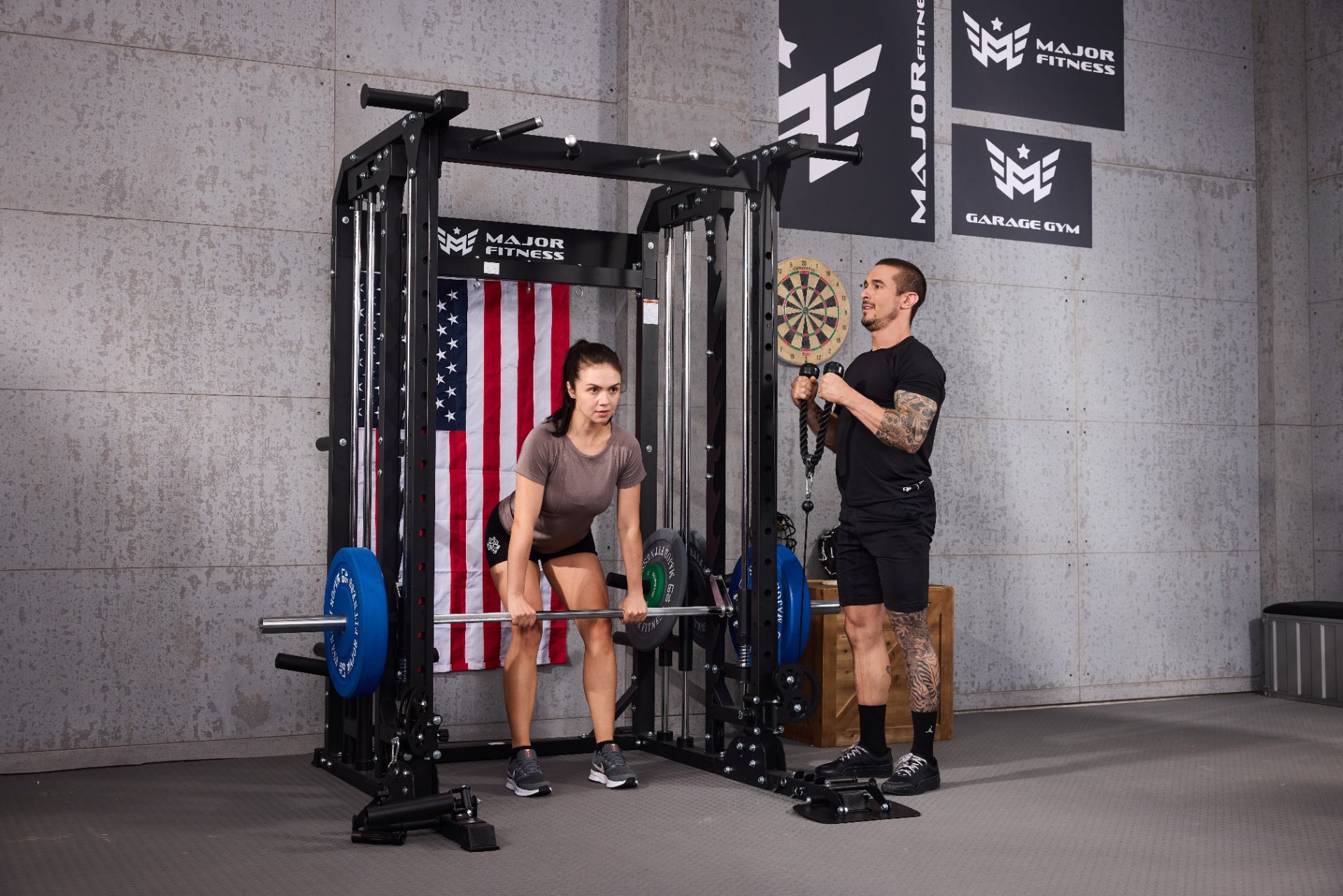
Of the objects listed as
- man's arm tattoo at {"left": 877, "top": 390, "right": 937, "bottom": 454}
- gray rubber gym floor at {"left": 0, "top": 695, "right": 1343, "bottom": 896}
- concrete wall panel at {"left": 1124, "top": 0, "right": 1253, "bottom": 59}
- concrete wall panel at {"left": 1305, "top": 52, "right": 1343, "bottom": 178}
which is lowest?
gray rubber gym floor at {"left": 0, "top": 695, "right": 1343, "bottom": 896}

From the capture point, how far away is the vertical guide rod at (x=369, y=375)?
13.5ft

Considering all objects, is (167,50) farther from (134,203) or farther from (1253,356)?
(1253,356)

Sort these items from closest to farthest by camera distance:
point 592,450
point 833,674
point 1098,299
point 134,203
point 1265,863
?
point 1265,863 < point 592,450 < point 134,203 < point 833,674 < point 1098,299

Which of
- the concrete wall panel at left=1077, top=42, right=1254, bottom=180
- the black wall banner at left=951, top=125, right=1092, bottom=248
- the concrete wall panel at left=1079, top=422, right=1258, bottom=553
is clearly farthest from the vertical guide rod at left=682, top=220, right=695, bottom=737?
the concrete wall panel at left=1077, top=42, right=1254, bottom=180

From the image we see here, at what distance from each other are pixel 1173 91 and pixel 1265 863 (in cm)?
451

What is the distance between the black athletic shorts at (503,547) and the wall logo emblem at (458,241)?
3.81ft

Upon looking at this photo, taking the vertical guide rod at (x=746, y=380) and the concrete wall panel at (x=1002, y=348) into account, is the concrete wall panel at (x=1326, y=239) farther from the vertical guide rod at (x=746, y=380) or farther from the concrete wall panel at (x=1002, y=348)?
the vertical guide rod at (x=746, y=380)

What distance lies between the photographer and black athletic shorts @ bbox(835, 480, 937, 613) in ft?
13.4

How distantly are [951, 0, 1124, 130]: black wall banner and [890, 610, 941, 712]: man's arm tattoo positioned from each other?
298cm

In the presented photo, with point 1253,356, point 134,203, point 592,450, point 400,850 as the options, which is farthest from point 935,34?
point 400,850

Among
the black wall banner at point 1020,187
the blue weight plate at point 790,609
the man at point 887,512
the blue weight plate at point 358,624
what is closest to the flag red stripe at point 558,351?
the blue weight plate at point 790,609

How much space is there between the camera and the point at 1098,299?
20.6ft

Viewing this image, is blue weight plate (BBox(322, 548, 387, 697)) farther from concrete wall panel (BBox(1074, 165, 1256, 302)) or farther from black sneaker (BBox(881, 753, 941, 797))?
concrete wall panel (BBox(1074, 165, 1256, 302))

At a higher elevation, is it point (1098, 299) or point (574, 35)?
point (574, 35)
